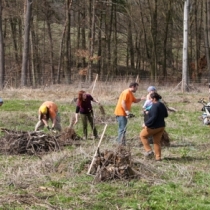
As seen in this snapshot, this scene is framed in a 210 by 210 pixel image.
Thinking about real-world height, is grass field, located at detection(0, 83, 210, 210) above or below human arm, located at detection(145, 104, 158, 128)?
below

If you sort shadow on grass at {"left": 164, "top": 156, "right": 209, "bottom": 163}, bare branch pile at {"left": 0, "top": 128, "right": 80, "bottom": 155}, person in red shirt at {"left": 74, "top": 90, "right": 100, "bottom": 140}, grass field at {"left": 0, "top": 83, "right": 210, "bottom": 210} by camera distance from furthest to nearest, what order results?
person in red shirt at {"left": 74, "top": 90, "right": 100, "bottom": 140} < bare branch pile at {"left": 0, "top": 128, "right": 80, "bottom": 155} < shadow on grass at {"left": 164, "top": 156, "right": 209, "bottom": 163} < grass field at {"left": 0, "top": 83, "right": 210, "bottom": 210}

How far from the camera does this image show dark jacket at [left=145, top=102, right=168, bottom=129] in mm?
11066

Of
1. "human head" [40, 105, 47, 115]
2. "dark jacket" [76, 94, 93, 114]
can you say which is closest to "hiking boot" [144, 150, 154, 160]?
"dark jacket" [76, 94, 93, 114]

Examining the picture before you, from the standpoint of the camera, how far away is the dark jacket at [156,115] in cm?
1107

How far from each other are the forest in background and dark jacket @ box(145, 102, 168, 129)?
24036 millimetres

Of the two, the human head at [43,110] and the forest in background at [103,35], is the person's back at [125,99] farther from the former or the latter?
the forest in background at [103,35]

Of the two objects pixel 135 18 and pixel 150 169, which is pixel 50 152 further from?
pixel 135 18

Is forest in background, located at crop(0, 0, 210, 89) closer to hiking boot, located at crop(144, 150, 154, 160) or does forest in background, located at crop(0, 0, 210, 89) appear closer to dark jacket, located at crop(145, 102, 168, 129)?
dark jacket, located at crop(145, 102, 168, 129)

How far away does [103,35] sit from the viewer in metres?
47.8

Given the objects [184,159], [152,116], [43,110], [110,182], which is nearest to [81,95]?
[43,110]

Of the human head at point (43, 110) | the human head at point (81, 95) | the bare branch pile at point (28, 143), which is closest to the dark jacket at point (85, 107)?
the human head at point (81, 95)

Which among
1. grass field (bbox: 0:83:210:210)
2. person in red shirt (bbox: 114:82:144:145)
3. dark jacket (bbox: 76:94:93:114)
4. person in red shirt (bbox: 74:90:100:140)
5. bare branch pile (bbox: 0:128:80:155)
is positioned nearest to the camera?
grass field (bbox: 0:83:210:210)

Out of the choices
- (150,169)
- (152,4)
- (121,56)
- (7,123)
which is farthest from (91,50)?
(150,169)

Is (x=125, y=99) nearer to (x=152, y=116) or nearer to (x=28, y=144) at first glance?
(x=152, y=116)
